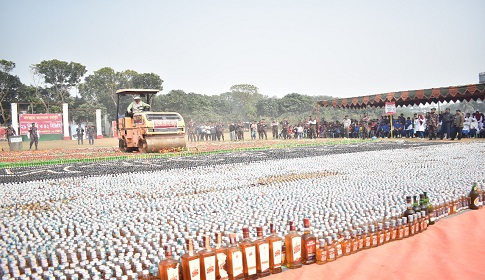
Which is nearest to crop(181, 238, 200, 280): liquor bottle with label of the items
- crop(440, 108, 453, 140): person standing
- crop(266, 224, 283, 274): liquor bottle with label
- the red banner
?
crop(266, 224, 283, 274): liquor bottle with label

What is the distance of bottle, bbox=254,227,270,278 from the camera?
316 cm

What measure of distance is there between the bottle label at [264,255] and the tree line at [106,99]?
141 feet

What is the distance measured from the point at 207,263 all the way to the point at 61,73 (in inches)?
2359

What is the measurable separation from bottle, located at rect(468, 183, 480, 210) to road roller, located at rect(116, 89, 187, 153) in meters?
11.6

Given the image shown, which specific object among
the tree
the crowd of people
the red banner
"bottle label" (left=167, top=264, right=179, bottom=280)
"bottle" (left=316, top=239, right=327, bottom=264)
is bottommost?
"bottle" (left=316, top=239, right=327, bottom=264)

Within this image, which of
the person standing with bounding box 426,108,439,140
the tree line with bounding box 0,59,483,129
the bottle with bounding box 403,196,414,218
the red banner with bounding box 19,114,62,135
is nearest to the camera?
the bottle with bounding box 403,196,414,218

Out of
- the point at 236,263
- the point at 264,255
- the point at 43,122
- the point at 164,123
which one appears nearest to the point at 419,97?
the point at 164,123

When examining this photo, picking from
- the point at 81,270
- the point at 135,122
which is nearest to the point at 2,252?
the point at 81,270

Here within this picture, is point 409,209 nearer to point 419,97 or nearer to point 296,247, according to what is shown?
point 296,247

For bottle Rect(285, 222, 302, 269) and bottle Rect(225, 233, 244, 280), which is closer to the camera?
bottle Rect(225, 233, 244, 280)

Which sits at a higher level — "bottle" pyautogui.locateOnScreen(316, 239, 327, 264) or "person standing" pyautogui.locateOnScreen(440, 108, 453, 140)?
"person standing" pyautogui.locateOnScreen(440, 108, 453, 140)

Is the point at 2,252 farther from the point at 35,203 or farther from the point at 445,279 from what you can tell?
the point at 445,279

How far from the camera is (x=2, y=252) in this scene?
3.51 m

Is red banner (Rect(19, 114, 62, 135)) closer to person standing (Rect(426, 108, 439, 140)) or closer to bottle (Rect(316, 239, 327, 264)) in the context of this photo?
person standing (Rect(426, 108, 439, 140))
